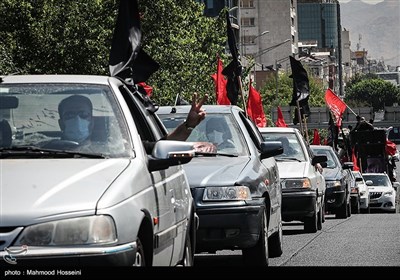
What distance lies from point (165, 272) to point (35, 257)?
0.72m

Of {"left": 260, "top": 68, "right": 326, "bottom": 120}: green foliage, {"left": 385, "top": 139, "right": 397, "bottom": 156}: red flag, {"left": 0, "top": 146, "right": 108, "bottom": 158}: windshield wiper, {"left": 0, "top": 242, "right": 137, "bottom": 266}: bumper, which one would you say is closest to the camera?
{"left": 0, "top": 242, "right": 137, "bottom": 266}: bumper

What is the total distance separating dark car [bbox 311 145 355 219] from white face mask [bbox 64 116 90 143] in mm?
22921

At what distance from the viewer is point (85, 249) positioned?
23.0 feet

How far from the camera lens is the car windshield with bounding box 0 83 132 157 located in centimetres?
820

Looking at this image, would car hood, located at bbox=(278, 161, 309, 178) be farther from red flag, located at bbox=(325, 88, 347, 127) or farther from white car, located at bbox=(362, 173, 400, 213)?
red flag, located at bbox=(325, 88, 347, 127)

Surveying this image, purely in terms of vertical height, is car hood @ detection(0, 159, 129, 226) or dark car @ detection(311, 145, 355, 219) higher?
car hood @ detection(0, 159, 129, 226)

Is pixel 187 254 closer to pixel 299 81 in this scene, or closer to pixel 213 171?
pixel 213 171

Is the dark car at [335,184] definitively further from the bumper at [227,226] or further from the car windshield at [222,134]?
the bumper at [227,226]

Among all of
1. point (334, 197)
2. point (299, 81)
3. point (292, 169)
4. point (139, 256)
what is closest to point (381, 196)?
point (299, 81)

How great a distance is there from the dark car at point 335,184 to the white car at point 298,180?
322 inches

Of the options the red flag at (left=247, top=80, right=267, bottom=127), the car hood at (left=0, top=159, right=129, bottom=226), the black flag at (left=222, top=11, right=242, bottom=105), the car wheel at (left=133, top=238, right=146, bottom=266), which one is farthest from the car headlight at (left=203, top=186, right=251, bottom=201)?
the red flag at (left=247, top=80, right=267, bottom=127)

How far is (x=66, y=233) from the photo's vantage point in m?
7.03

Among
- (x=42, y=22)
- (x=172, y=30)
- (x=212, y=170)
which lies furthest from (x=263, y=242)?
(x=172, y=30)

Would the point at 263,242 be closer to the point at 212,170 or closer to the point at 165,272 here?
the point at 212,170
